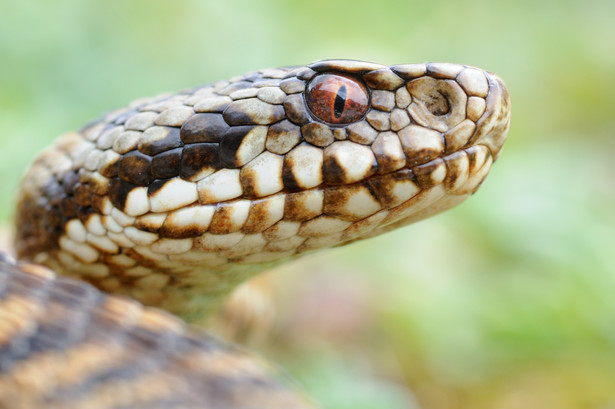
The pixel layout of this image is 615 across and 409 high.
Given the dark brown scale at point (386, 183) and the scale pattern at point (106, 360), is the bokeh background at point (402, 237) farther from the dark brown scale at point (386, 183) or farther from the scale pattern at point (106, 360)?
the scale pattern at point (106, 360)

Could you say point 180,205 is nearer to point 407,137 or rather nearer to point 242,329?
point 407,137

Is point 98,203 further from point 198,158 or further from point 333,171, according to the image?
point 333,171

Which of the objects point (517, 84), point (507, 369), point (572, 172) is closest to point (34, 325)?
point (507, 369)

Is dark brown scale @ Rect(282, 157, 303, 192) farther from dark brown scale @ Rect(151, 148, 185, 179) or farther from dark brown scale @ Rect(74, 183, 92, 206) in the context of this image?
dark brown scale @ Rect(74, 183, 92, 206)

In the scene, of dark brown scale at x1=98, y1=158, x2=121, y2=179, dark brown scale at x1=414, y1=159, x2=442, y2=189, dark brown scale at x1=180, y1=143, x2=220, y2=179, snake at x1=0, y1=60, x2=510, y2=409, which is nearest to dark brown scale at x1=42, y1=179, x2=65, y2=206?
snake at x1=0, y1=60, x2=510, y2=409

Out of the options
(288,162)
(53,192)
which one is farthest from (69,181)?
(288,162)

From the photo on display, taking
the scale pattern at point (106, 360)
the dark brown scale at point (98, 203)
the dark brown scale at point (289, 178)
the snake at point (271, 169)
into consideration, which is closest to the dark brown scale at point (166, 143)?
the snake at point (271, 169)
